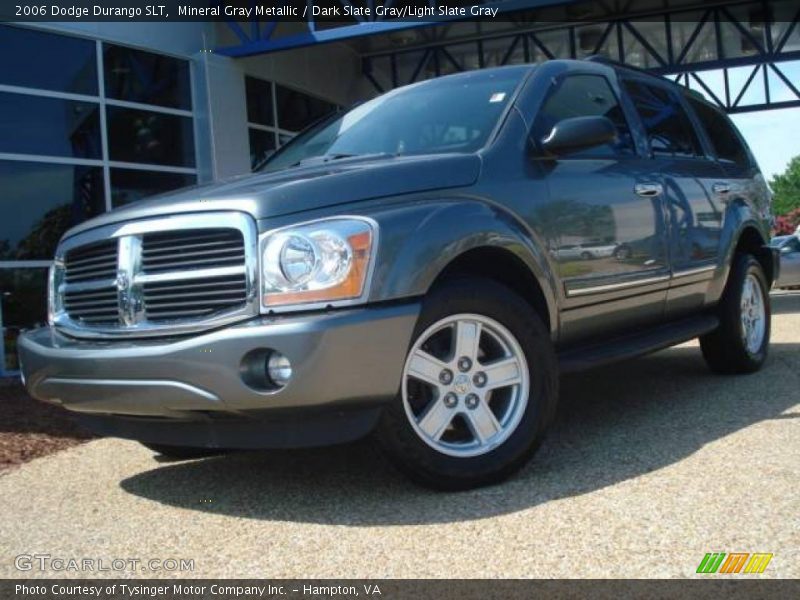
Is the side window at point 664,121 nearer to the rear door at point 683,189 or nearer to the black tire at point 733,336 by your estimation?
the rear door at point 683,189

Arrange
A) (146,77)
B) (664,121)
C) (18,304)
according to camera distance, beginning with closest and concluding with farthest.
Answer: (664,121)
(18,304)
(146,77)

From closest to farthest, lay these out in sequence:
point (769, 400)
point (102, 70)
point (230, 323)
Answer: point (230, 323)
point (769, 400)
point (102, 70)

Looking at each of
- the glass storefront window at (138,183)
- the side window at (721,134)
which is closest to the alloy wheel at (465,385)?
the side window at (721,134)

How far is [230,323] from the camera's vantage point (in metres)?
3.15

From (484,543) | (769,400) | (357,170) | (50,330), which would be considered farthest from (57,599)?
(769,400)

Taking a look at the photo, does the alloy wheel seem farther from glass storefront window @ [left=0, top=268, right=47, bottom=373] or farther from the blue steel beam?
the blue steel beam

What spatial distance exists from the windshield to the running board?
1.09 m

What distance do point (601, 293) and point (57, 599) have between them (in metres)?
2.73

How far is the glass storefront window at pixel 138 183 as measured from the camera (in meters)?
11.1

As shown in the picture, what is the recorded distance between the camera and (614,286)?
14.2ft

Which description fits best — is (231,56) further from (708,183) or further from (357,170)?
(357,170)

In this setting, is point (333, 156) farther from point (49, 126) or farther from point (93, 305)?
point (49, 126)

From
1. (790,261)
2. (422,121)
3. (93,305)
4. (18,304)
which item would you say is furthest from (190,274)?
(790,261)

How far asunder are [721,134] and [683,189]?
4.76ft
